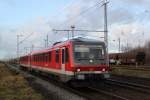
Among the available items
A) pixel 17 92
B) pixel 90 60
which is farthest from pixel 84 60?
pixel 17 92

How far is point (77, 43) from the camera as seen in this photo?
67.6ft

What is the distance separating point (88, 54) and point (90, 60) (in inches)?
15.8

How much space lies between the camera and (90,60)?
20.2m

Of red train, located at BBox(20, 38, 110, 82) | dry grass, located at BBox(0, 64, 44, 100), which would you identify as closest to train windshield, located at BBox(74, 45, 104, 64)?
red train, located at BBox(20, 38, 110, 82)

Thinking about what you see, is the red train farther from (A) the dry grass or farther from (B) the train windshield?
(A) the dry grass

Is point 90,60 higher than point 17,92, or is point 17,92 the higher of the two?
point 90,60

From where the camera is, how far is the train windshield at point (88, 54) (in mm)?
20156

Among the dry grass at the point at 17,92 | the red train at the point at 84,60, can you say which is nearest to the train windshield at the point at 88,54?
the red train at the point at 84,60

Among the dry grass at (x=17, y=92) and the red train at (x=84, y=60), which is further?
the red train at (x=84, y=60)

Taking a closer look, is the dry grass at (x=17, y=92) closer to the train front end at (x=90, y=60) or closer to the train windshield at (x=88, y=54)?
the train front end at (x=90, y=60)

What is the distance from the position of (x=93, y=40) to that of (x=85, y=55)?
4.40 feet

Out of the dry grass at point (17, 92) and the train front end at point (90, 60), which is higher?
the train front end at point (90, 60)

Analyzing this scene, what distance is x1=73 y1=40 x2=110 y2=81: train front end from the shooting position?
64.4ft

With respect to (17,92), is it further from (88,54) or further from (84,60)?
(88,54)
